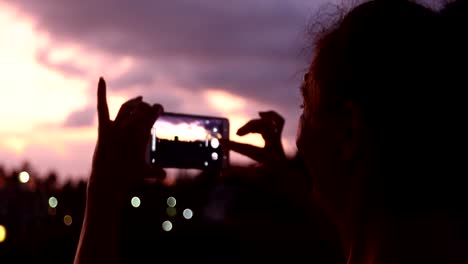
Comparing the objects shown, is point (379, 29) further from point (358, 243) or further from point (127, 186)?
point (127, 186)

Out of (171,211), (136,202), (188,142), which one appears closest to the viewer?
(188,142)

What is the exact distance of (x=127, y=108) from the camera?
7.14 feet

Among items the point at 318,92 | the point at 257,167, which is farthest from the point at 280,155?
the point at 318,92

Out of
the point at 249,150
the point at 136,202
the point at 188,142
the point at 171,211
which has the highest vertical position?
A: the point at 136,202

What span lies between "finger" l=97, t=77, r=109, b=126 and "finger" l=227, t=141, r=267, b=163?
0.54 metres

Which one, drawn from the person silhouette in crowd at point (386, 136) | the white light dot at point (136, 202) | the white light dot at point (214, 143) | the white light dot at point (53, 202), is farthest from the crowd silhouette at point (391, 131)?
the white light dot at point (53, 202)

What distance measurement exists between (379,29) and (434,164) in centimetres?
24

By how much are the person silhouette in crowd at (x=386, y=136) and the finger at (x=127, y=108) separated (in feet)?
2.14

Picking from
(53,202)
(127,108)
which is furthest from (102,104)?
(53,202)

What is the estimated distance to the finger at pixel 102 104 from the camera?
214cm

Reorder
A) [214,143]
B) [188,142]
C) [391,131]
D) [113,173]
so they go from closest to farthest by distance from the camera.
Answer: [391,131], [113,173], [188,142], [214,143]

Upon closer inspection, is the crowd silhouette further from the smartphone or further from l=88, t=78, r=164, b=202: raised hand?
the smartphone

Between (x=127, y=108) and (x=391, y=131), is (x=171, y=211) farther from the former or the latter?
(x=391, y=131)

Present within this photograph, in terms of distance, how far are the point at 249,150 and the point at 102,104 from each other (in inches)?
22.7
